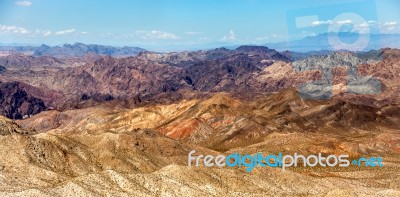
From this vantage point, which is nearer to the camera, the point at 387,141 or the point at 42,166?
the point at 42,166

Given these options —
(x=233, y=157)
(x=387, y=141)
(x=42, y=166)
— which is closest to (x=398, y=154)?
(x=387, y=141)

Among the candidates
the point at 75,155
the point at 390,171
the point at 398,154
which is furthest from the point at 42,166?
the point at 398,154

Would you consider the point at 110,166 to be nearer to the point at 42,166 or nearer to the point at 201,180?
the point at 42,166

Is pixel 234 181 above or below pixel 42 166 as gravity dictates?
below

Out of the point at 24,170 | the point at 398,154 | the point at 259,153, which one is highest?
the point at 24,170

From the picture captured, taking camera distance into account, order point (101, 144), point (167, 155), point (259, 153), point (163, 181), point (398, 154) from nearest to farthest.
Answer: point (163, 181) → point (101, 144) → point (167, 155) → point (259, 153) → point (398, 154)

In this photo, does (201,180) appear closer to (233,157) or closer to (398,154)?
(233,157)

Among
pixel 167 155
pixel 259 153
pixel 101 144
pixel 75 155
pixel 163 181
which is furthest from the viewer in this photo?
pixel 259 153
